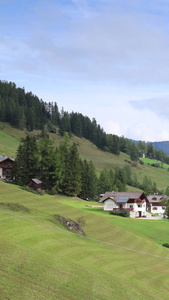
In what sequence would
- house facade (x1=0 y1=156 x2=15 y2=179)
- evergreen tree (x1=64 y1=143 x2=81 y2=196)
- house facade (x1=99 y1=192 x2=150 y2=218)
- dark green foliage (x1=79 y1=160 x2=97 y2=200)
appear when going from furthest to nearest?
1. house facade (x1=0 y1=156 x2=15 y2=179)
2. dark green foliage (x1=79 y1=160 x2=97 y2=200)
3. evergreen tree (x1=64 y1=143 x2=81 y2=196)
4. house facade (x1=99 y1=192 x2=150 y2=218)

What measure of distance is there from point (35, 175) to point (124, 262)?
6540 cm

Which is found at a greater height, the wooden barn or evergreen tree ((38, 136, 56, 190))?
evergreen tree ((38, 136, 56, 190))

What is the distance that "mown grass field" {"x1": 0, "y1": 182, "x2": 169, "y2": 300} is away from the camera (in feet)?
69.4

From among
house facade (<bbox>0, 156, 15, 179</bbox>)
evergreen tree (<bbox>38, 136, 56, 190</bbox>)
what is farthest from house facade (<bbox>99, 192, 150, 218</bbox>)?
house facade (<bbox>0, 156, 15, 179</bbox>)

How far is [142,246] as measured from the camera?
4769cm

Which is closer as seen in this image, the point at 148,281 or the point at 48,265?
the point at 48,265

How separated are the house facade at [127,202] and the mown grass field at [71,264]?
141ft

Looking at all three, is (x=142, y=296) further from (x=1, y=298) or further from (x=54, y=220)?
(x=54, y=220)

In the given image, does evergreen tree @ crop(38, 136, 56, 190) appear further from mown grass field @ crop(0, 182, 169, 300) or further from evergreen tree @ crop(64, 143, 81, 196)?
mown grass field @ crop(0, 182, 169, 300)

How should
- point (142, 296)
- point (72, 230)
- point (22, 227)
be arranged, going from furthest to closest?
point (72, 230) → point (22, 227) → point (142, 296)

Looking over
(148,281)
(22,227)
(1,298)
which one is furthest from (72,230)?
(1,298)

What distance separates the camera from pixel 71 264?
26.2 m

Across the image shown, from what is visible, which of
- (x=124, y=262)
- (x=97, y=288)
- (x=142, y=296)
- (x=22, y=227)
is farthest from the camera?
(x=22, y=227)

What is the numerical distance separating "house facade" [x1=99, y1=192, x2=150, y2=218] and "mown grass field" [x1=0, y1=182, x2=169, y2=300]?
42849 millimetres
